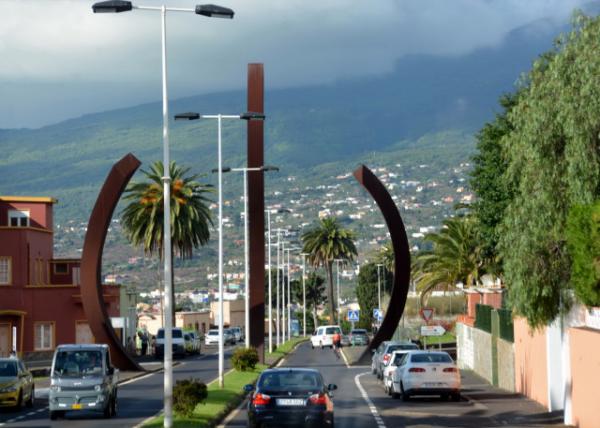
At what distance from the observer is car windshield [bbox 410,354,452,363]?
39062 mm

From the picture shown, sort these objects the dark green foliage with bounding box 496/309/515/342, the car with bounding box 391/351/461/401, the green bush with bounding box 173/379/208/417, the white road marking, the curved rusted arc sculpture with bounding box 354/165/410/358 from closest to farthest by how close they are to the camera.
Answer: the green bush with bounding box 173/379/208/417 → the white road marking → the car with bounding box 391/351/461/401 → the dark green foliage with bounding box 496/309/515/342 → the curved rusted arc sculpture with bounding box 354/165/410/358

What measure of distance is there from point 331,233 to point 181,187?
43686 mm

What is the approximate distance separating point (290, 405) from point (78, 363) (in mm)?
10622

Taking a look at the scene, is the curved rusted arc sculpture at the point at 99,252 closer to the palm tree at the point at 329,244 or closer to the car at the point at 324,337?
the car at the point at 324,337

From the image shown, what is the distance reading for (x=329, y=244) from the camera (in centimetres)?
13675

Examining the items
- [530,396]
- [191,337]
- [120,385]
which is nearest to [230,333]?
[191,337]

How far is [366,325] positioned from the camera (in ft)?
532

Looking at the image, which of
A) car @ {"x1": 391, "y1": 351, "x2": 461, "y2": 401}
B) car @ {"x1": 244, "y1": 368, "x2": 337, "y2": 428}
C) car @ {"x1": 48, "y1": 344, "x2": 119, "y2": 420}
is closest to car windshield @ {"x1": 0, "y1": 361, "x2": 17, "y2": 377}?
car @ {"x1": 48, "y1": 344, "x2": 119, "y2": 420}

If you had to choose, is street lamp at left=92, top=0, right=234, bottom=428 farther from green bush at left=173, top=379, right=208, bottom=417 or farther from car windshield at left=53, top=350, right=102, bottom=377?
car windshield at left=53, top=350, right=102, bottom=377

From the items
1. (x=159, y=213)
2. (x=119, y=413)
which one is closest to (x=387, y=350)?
(x=119, y=413)

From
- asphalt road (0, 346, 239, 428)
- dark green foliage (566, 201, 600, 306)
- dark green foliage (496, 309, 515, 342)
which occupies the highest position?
dark green foliage (566, 201, 600, 306)

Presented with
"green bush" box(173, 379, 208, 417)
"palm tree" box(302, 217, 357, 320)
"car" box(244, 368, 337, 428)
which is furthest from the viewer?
"palm tree" box(302, 217, 357, 320)

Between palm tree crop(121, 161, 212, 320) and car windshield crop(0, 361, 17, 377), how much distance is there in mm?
54953

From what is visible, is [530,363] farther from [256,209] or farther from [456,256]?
[456,256]
